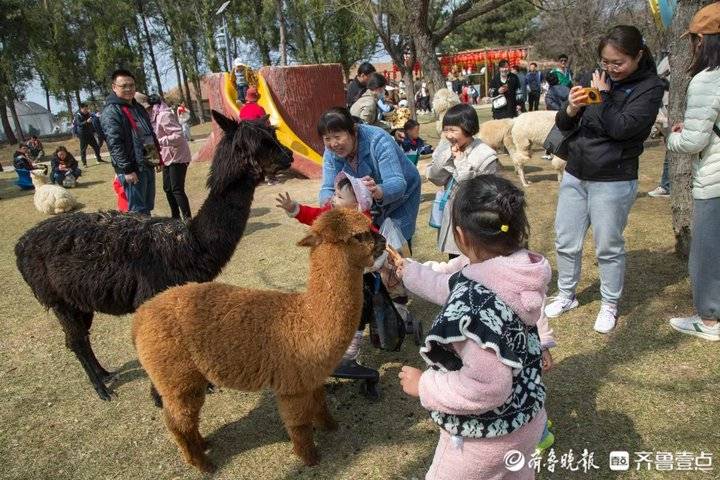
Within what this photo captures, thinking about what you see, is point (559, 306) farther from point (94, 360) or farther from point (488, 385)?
point (94, 360)

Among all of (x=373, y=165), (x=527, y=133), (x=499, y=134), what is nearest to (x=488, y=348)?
(x=373, y=165)

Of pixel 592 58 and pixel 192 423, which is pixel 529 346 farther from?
pixel 592 58

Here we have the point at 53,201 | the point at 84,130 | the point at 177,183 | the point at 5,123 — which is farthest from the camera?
the point at 5,123

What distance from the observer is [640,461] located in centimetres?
228

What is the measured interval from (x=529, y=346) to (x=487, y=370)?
9.2 inches

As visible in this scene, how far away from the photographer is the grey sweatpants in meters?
2.88

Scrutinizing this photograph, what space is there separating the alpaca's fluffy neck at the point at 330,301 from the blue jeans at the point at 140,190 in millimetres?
3296

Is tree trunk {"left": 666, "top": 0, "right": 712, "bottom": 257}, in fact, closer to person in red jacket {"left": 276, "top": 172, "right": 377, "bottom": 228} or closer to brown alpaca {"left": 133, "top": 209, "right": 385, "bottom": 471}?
person in red jacket {"left": 276, "top": 172, "right": 377, "bottom": 228}

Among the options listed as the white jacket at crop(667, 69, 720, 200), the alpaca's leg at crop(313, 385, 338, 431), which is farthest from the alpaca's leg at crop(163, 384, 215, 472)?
the white jacket at crop(667, 69, 720, 200)

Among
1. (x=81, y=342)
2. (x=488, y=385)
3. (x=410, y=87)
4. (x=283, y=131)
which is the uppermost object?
(x=410, y=87)

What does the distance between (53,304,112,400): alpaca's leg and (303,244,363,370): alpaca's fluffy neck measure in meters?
1.90

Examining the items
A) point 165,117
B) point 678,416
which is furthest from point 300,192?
point 678,416

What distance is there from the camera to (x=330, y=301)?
7.03ft

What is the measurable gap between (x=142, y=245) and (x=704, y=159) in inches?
136
